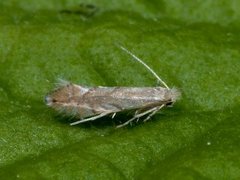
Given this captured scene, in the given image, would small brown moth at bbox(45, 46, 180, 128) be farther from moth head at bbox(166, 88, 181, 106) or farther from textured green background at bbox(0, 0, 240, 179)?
textured green background at bbox(0, 0, 240, 179)

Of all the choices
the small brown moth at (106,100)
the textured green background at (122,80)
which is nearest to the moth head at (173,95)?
the small brown moth at (106,100)

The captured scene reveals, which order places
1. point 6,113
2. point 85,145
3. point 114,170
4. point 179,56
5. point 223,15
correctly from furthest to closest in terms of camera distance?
point 223,15 → point 179,56 → point 6,113 → point 85,145 → point 114,170

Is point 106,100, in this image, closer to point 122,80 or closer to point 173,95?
point 122,80

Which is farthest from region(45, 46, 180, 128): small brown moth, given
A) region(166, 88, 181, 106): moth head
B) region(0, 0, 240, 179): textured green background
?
region(0, 0, 240, 179): textured green background

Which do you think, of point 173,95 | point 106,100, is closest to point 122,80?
point 106,100

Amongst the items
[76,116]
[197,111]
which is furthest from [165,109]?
[76,116]

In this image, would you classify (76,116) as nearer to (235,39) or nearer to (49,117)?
(49,117)
